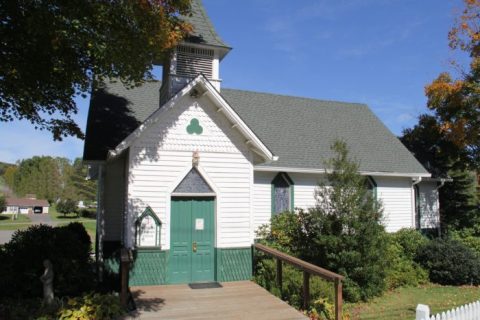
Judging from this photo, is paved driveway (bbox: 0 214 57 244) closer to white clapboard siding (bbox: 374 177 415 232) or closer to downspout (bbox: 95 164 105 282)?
downspout (bbox: 95 164 105 282)

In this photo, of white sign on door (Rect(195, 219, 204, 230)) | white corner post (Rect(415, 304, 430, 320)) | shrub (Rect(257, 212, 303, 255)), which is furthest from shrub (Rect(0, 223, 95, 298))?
white corner post (Rect(415, 304, 430, 320))

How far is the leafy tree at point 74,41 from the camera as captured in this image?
344 inches

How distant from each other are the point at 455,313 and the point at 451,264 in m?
9.02

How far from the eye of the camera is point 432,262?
16.1m

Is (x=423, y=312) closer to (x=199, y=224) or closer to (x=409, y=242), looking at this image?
(x=199, y=224)

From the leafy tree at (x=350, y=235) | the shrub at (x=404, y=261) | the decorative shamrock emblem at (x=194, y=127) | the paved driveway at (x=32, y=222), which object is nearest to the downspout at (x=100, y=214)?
the decorative shamrock emblem at (x=194, y=127)

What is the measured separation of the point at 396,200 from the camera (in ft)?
62.7

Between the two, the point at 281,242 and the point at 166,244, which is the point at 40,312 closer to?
the point at 166,244

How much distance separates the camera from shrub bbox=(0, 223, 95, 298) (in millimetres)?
10906

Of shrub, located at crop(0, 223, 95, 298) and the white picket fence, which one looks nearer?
the white picket fence

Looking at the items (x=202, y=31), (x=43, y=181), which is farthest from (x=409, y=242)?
(x=43, y=181)

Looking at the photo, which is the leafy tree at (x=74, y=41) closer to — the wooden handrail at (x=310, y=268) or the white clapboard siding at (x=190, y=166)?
the white clapboard siding at (x=190, y=166)

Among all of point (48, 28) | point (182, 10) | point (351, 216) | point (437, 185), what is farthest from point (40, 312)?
point (437, 185)

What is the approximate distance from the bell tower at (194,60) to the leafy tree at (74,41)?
2.95 m
